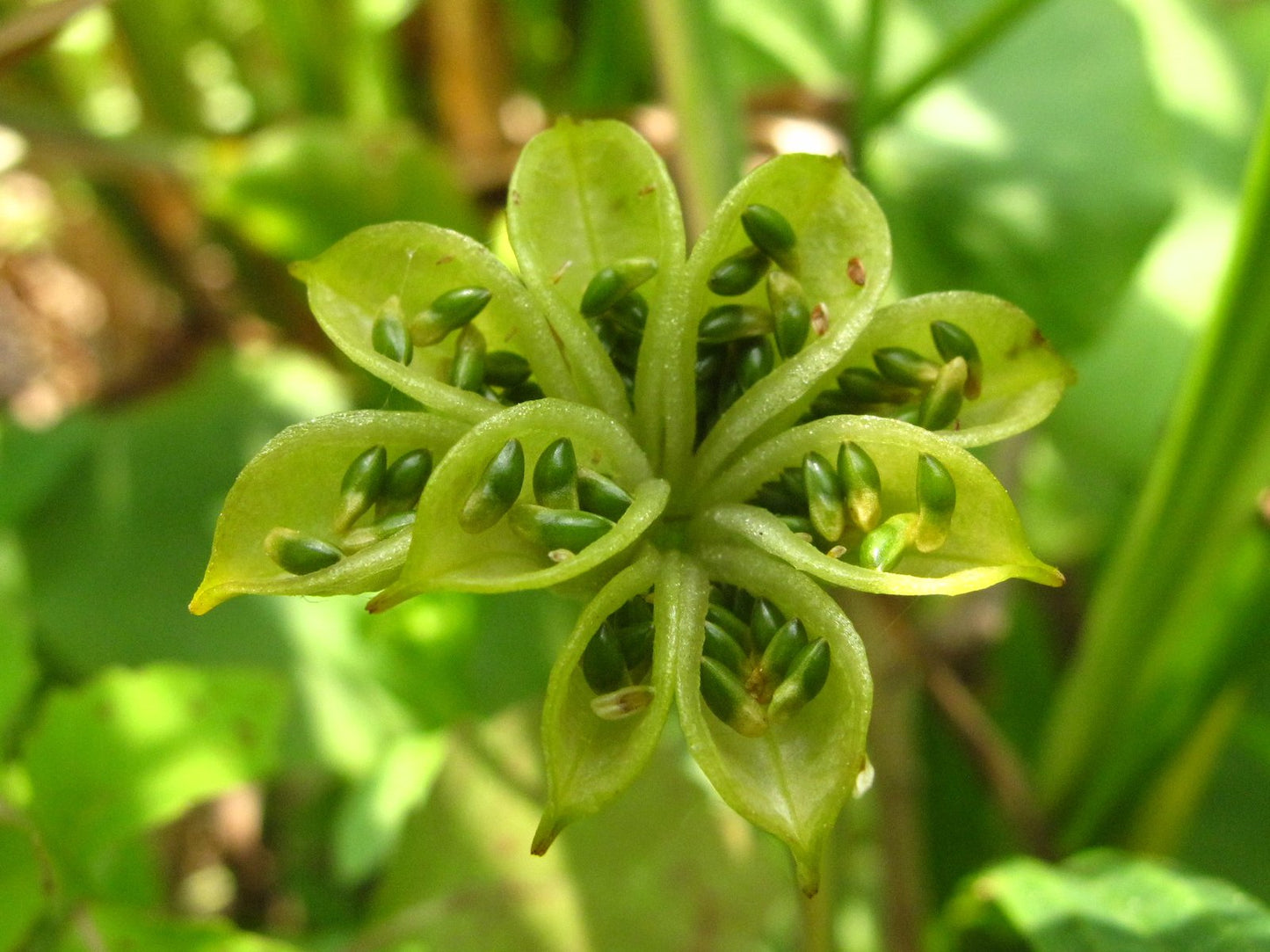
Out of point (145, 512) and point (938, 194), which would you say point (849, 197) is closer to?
point (938, 194)

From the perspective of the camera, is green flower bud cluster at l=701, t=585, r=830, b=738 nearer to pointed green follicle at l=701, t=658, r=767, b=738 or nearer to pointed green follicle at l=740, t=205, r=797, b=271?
pointed green follicle at l=701, t=658, r=767, b=738

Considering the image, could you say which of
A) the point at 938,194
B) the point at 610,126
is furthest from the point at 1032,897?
the point at 938,194

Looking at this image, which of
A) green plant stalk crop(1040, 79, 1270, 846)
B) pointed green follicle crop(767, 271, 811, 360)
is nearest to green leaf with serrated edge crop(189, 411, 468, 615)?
pointed green follicle crop(767, 271, 811, 360)

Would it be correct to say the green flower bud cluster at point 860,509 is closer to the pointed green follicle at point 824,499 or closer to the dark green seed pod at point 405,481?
the pointed green follicle at point 824,499

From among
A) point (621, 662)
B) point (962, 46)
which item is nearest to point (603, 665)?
point (621, 662)

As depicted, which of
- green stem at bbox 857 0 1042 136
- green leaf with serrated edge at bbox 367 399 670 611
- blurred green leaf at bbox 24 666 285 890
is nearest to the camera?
green leaf with serrated edge at bbox 367 399 670 611

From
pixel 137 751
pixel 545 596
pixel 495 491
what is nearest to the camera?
pixel 495 491

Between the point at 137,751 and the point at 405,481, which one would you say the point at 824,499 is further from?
the point at 137,751
